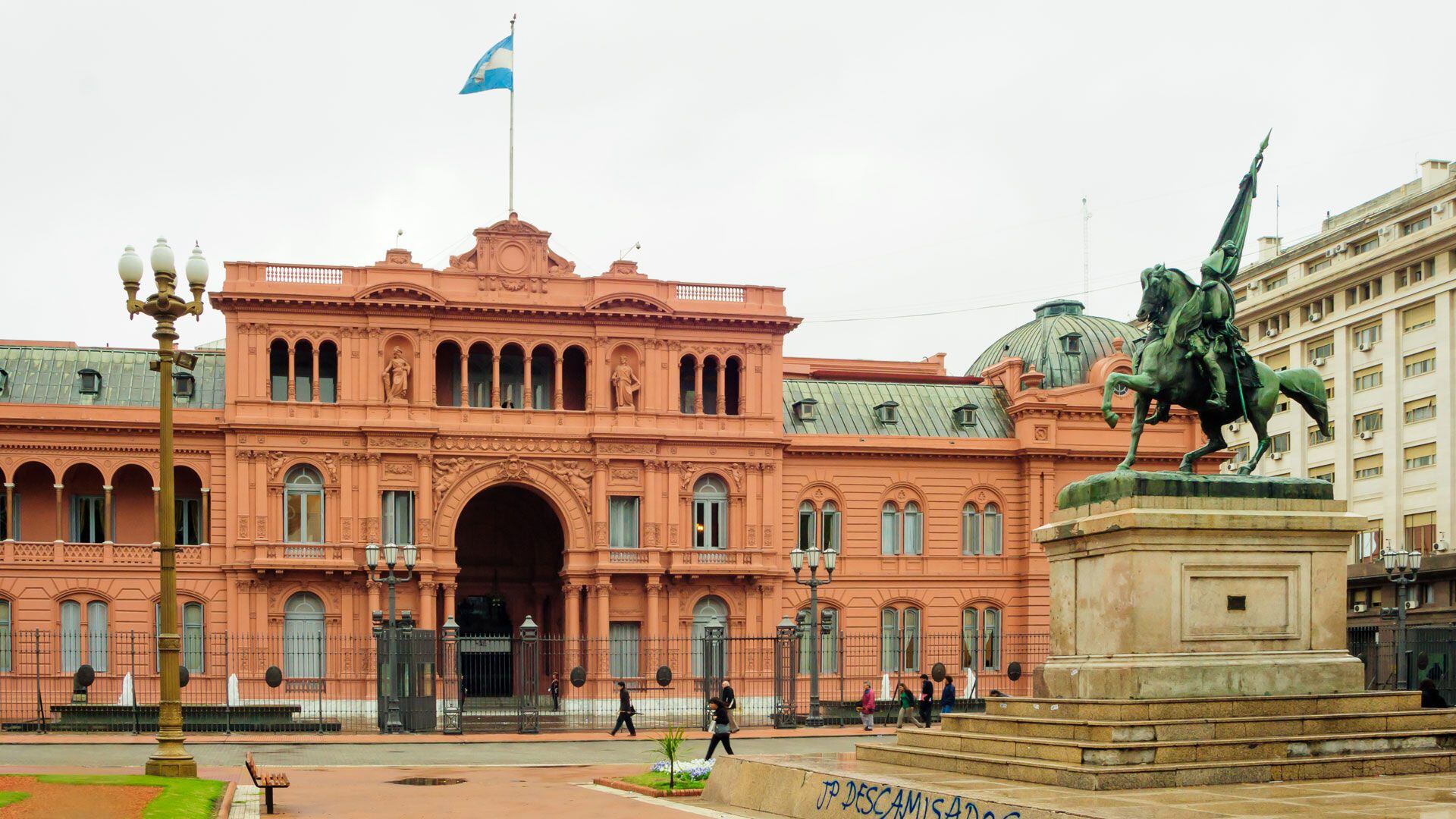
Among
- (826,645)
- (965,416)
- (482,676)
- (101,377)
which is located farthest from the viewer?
(965,416)

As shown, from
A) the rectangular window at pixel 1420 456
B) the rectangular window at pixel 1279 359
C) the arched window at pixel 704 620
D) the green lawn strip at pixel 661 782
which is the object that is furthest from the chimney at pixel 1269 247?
the green lawn strip at pixel 661 782

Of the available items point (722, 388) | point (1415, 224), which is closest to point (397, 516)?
point (722, 388)

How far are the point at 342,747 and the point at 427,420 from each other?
59.7ft

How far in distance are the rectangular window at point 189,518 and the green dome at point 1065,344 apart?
30893 mm

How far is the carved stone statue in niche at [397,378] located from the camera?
53.2 m

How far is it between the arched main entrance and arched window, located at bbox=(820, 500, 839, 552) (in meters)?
9.04

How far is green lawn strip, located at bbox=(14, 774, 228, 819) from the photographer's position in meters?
18.7

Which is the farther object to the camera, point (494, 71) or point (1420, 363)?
point (1420, 363)

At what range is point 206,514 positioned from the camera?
53344 mm

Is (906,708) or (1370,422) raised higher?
(1370,422)

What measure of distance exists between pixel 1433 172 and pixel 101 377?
55.2 meters

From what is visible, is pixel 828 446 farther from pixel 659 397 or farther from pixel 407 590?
pixel 407 590

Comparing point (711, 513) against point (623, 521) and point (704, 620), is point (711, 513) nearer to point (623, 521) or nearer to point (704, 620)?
point (623, 521)

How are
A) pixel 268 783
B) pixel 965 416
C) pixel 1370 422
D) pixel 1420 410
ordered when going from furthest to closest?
pixel 1370 422 < pixel 1420 410 < pixel 965 416 < pixel 268 783
